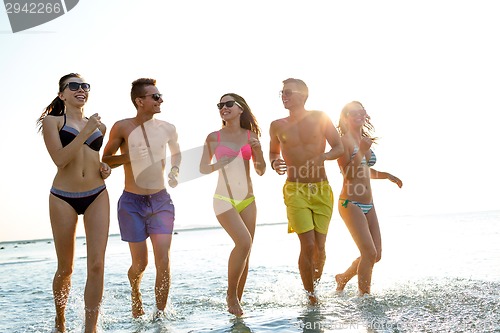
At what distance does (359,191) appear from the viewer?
789 centimetres

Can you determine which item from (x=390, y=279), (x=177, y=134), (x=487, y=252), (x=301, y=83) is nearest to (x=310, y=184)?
(x=301, y=83)

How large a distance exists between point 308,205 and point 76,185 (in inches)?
125

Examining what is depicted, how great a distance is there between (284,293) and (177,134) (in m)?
3.62

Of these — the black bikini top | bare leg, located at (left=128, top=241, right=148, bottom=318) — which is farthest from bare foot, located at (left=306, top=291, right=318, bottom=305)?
the black bikini top

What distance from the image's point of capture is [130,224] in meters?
6.69

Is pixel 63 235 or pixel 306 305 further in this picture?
pixel 306 305

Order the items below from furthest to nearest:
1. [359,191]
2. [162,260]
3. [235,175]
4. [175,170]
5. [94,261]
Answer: [359,191]
[235,175]
[175,170]
[162,260]
[94,261]

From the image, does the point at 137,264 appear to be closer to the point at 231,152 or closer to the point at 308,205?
the point at 231,152

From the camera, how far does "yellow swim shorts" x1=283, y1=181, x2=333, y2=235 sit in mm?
7293

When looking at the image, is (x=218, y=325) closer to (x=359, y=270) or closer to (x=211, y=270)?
(x=359, y=270)

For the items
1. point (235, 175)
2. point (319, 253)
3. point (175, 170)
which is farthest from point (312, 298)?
point (175, 170)

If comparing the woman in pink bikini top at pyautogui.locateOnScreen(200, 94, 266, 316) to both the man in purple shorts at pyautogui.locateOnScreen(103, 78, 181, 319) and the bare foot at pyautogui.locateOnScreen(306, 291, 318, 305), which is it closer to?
the man in purple shorts at pyautogui.locateOnScreen(103, 78, 181, 319)

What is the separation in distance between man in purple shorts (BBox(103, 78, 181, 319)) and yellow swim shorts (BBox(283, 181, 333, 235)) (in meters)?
1.67

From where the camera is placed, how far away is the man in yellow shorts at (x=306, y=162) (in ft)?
24.1
